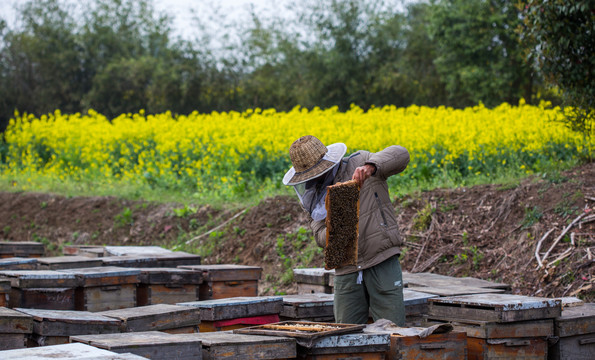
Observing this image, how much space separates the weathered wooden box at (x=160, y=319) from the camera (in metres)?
5.19

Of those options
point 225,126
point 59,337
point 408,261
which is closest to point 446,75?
point 225,126

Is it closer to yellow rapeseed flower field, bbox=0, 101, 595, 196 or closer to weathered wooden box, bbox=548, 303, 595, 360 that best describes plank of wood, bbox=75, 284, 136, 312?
weathered wooden box, bbox=548, 303, 595, 360

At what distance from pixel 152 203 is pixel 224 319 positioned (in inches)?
343

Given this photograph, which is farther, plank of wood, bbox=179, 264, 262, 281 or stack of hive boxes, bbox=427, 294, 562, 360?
plank of wood, bbox=179, 264, 262, 281

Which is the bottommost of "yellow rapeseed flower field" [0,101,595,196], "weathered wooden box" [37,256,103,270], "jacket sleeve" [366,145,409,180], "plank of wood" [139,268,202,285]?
"plank of wood" [139,268,202,285]

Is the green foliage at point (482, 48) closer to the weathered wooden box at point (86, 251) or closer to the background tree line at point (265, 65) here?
the background tree line at point (265, 65)

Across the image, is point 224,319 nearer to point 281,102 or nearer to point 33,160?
point 33,160

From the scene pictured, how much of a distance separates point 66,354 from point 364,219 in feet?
7.96

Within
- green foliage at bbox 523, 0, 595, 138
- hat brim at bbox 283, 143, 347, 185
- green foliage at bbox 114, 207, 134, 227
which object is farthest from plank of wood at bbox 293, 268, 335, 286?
green foliage at bbox 114, 207, 134, 227

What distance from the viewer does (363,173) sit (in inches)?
195

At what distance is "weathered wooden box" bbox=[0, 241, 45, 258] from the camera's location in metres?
9.26

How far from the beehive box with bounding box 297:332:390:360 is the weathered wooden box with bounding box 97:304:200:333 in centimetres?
121

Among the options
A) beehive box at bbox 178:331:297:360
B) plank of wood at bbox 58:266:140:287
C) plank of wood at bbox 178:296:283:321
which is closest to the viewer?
beehive box at bbox 178:331:297:360

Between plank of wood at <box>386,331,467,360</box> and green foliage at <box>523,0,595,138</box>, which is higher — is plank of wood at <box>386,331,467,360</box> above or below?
below
